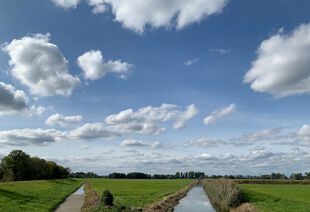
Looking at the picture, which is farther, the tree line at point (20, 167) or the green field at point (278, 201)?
the tree line at point (20, 167)

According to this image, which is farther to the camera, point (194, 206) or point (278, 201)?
point (194, 206)

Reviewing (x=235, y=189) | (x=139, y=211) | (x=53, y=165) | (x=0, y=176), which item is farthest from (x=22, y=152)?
(x=139, y=211)

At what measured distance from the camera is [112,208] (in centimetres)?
2897

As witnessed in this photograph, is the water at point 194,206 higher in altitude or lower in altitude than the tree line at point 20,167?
lower

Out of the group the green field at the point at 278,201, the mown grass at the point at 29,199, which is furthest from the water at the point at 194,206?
the mown grass at the point at 29,199

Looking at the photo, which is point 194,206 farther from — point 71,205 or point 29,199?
point 29,199

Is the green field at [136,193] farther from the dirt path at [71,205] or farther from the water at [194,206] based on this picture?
the dirt path at [71,205]

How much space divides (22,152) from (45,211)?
3769 inches

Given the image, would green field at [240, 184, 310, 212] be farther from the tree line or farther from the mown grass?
the tree line

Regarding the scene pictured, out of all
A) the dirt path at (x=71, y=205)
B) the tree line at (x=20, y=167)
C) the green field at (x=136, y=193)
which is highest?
the tree line at (x=20, y=167)

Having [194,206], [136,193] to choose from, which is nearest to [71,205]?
[194,206]

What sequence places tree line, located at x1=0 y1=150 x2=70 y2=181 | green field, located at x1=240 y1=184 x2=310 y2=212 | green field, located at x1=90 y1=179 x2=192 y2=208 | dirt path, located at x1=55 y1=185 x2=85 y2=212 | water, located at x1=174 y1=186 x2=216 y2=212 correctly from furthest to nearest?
A: tree line, located at x1=0 y1=150 x2=70 y2=181, water, located at x1=174 y1=186 x2=216 y2=212, green field, located at x1=90 y1=179 x2=192 y2=208, green field, located at x1=240 y1=184 x2=310 y2=212, dirt path, located at x1=55 y1=185 x2=85 y2=212

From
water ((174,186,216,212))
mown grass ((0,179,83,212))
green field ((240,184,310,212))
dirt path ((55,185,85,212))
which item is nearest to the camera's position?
mown grass ((0,179,83,212))

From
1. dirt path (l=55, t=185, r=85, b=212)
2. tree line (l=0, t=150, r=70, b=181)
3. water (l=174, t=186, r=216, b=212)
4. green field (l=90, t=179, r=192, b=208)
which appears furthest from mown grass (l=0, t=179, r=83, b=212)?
tree line (l=0, t=150, r=70, b=181)
